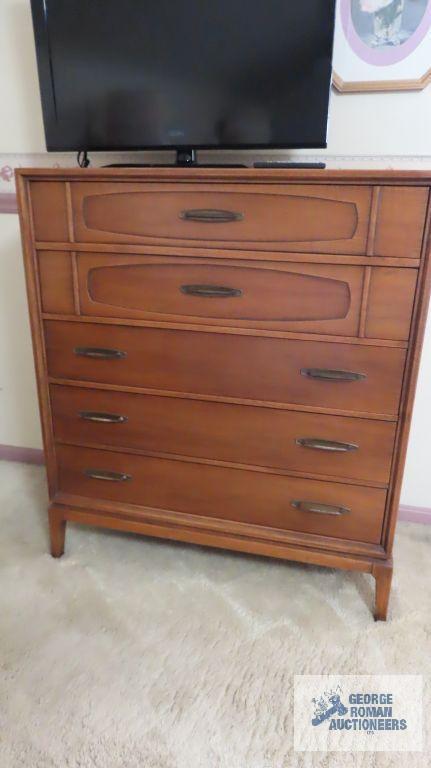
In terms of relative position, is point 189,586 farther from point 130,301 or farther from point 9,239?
point 9,239

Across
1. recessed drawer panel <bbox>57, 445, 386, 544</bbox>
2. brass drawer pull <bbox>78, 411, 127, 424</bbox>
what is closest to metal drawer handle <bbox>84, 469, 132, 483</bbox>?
recessed drawer panel <bbox>57, 445, 386, 544</bbox>

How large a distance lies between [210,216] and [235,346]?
30 cm

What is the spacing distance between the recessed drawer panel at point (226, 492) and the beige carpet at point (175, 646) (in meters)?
0.23

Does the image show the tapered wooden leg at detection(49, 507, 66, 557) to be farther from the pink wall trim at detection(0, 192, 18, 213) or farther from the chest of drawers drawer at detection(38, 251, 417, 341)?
the pink wall trim at detection(0, 192, 18, 213)

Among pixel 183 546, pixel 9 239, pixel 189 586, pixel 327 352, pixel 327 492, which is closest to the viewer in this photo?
pixel 327 352

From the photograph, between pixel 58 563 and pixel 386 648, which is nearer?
pixel 386 648

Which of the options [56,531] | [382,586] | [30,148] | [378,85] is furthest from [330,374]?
[30,148]

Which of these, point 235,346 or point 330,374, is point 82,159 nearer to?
point 235,346

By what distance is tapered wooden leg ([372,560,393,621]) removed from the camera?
1337mm

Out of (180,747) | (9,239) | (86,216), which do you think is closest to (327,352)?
(86,216)

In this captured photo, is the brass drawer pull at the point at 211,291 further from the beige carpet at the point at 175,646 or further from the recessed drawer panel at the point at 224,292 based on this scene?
the beige carpet at the point at 175,646

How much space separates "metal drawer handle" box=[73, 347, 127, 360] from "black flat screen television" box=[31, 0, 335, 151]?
582mm

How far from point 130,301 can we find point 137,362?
0.16 m

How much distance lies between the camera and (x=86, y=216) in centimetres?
127
